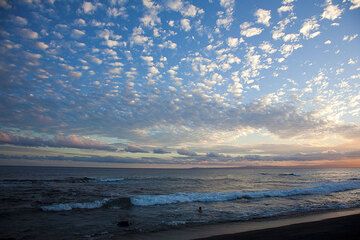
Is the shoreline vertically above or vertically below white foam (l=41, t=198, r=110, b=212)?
below

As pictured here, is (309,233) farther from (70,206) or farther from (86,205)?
(70,206)

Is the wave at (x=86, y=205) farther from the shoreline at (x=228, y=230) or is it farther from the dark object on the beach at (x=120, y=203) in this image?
the shoreline at (x=228, y=230)

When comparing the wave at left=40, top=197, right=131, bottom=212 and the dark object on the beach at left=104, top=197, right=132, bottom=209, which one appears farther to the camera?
the dark object on the beach at left=104, top=197, right=132, bottom=209

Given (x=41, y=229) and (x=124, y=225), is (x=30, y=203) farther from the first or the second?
(x=124, y=225)

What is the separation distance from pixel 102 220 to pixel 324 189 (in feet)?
107

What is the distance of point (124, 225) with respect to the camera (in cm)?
1559

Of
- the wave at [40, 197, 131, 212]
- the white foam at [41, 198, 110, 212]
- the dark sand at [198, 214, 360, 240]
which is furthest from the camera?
the wave at [40, 197, 131, 212]

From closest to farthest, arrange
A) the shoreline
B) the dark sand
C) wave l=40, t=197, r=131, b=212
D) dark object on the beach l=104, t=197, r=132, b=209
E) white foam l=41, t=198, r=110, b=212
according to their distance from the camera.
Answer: the dark sand, the shoreline, white foam l=41, t=198, r=110, b=212, wave l=40, t=197, r=131, b=212, dark object on the beach l=104, t=197, r=132, b=209

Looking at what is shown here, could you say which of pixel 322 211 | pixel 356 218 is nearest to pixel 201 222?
pixel 356 218

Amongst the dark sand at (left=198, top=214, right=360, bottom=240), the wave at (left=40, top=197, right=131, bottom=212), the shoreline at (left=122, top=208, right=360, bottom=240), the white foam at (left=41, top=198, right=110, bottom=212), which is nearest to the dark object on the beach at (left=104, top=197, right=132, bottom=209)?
the wave at (left=40, top=197, right=131, bottom=212)

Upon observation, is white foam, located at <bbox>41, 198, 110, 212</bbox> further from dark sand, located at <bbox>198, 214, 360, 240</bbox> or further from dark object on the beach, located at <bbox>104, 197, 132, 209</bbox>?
dark sand, located at <bbox>198, 214, 360, 240</bbox>

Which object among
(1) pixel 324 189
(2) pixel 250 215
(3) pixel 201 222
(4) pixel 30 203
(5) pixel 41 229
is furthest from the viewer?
(1) pixel 324 189

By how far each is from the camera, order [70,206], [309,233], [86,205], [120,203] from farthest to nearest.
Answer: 1. [120,203]
2. [86,205]
3. [70,206]
4. [309,233]

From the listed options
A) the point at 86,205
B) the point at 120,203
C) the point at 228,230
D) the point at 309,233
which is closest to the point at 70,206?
the point at 86,205
